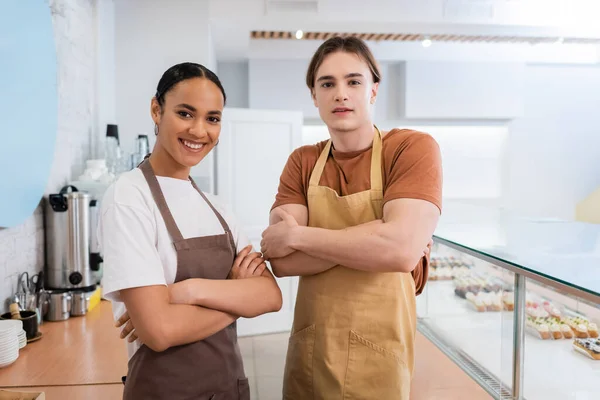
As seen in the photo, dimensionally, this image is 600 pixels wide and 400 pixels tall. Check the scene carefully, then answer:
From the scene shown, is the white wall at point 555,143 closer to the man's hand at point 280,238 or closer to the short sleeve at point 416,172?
the short sleeve at point 416,172

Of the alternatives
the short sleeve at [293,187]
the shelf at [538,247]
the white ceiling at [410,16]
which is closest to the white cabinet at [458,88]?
the white ceiling at [410,16]

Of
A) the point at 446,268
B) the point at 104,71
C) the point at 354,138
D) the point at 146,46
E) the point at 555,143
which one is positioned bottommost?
the point at 446,268

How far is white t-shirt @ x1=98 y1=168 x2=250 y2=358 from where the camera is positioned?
1.05 metres

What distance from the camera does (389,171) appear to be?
1440 millimetres

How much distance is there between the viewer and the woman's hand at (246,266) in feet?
4.22

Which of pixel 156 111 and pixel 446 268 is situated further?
pixel 446 268

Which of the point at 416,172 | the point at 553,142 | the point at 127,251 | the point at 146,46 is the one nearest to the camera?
the point at 127,251

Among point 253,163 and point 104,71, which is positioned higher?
point 104,71

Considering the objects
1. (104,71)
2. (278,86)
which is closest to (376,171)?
(104,71)

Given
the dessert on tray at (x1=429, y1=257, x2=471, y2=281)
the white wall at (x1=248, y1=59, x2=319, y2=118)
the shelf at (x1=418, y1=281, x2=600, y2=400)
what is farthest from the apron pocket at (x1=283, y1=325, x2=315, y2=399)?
the white wall at (x1=248, y1=59, x2=319, y2=118)

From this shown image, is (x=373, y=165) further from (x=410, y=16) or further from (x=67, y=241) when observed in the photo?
(x=410, y=16)

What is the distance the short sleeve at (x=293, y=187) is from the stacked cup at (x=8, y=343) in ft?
3.46

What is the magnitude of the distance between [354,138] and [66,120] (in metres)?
1.96

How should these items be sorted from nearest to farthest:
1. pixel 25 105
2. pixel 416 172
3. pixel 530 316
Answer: pixel 416 172 < pixel 530 316 < pixel 25 105
